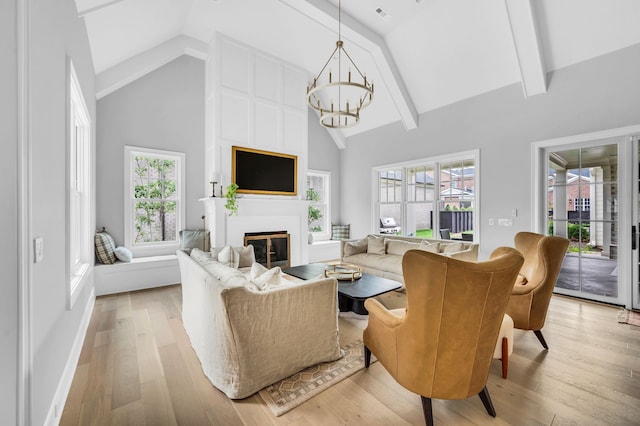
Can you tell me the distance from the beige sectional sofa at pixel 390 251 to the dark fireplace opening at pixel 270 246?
1.15m

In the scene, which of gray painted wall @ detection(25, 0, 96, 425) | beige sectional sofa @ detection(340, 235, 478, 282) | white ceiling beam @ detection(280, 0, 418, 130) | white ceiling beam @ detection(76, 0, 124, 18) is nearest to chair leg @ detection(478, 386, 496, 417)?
beige sectional sofa @ detection(340, 235, 478, 282)

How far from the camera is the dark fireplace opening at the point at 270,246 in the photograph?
4969mm

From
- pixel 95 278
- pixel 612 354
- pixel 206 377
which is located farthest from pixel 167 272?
pixel 612 354

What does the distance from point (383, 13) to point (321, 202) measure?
424 cm

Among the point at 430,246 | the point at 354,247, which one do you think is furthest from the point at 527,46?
the point at 354,247

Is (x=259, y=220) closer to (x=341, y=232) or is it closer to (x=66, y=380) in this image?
(x=341, y=232)

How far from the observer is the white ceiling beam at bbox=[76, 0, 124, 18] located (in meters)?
2.39

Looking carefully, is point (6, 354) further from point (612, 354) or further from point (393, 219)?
point (393, 219)

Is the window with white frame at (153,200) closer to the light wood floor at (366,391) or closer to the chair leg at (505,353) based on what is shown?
the light wood floor at (366,391)

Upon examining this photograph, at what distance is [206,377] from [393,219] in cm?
498

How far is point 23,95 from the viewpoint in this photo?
46.8 inches

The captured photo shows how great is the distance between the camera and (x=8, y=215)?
1090 mm

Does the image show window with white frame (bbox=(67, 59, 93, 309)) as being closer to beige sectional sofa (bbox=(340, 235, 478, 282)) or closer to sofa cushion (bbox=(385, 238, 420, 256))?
beige sectional sofa (bbox=(340, 235, 478, 282))

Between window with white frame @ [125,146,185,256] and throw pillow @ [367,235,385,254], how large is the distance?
351 centimetres
